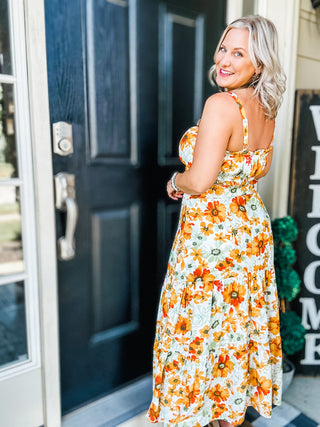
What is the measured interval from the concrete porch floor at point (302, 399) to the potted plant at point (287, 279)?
10 centimetres

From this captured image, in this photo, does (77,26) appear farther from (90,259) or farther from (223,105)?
Result: (90,259)

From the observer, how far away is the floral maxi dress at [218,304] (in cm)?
125

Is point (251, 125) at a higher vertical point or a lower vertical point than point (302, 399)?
higher

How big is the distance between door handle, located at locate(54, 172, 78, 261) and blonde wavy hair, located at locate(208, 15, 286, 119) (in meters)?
0.78

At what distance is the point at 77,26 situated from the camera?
1360mm

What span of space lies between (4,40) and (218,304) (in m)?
1.24

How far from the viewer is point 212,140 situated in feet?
3.64

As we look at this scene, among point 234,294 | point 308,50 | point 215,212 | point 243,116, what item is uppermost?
point 308,50

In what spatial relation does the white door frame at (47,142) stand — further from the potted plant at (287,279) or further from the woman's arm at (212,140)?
the woman's arm at (212,140)

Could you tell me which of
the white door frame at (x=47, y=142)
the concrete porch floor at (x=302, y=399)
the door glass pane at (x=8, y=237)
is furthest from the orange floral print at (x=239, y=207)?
the door glass pane at (x=8, y=237)

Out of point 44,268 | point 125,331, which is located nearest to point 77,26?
point 44,268

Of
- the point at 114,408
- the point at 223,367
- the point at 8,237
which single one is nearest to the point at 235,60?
the point at 223,367

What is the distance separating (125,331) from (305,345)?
1.03m

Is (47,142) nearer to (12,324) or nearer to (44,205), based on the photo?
(44,205)
